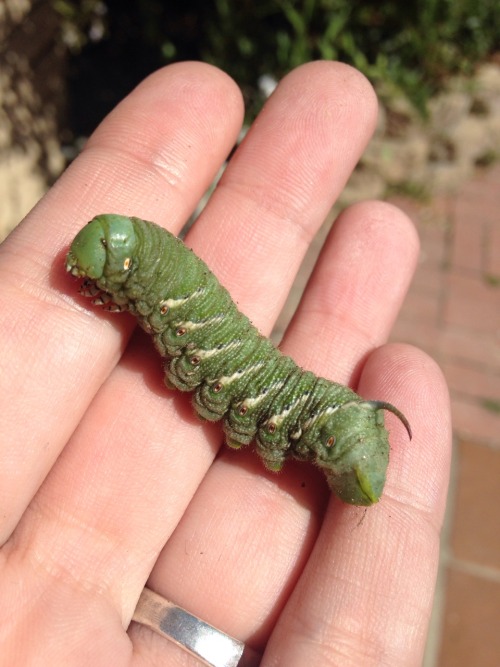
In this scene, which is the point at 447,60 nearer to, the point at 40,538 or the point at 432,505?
the point at 432,505

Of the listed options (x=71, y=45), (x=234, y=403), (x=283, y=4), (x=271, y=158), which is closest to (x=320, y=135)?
(x=271, y=158)

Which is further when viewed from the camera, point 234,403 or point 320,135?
point 320,135

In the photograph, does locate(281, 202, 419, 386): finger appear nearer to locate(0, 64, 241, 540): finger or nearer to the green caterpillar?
the green caterpillar

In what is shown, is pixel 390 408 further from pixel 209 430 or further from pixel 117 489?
pixel 117 489

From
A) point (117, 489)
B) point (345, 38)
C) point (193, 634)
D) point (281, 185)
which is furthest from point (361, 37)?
point (193, 634)

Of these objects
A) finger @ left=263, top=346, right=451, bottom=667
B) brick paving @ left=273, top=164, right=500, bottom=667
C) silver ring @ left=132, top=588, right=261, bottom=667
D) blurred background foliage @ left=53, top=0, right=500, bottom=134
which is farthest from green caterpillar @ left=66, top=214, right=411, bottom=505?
blurred background foliage @ left=53, top=0, right=500, bottom=134

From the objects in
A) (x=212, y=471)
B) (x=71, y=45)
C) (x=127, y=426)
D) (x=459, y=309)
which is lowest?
(x=459, y=309)

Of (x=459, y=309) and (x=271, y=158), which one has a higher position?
(x=271, y=158)
